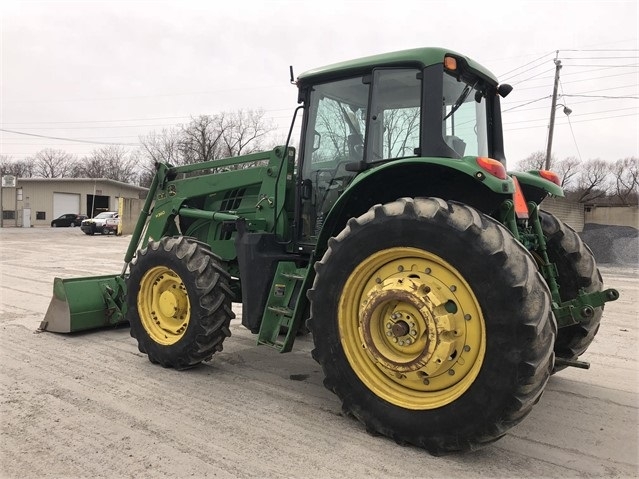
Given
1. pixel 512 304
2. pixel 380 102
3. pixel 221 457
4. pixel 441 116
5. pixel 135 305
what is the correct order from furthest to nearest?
pixel 135 305 → pixel 380 102 → pixel 441 116 → pixel 221 457 → pixel 512 304

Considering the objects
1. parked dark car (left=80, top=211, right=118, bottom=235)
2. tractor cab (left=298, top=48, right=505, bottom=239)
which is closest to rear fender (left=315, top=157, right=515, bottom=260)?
tractor cab (left=298, top=48, right=505, bottom=239)

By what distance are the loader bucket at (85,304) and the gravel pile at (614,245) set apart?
656 inches

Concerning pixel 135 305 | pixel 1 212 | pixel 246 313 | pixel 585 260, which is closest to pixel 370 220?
pixel 246 313

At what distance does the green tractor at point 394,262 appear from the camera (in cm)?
283

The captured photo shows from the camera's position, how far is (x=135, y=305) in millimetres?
4922

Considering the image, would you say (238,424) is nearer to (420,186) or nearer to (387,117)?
(420,186)

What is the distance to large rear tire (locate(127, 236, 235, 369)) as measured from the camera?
Result: 14.5ft

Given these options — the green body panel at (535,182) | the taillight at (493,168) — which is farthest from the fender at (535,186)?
the taillight at (493,168)

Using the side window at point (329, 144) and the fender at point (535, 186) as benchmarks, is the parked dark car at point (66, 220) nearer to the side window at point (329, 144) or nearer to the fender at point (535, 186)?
the side window at point (329, 144)

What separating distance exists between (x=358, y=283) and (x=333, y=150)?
4.78ft

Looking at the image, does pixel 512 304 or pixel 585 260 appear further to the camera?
pixel 585 260

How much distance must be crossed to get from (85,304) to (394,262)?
4267mm

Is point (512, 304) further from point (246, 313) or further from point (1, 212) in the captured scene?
point (1, 212)

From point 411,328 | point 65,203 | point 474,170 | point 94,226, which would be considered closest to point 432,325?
point 411,328
